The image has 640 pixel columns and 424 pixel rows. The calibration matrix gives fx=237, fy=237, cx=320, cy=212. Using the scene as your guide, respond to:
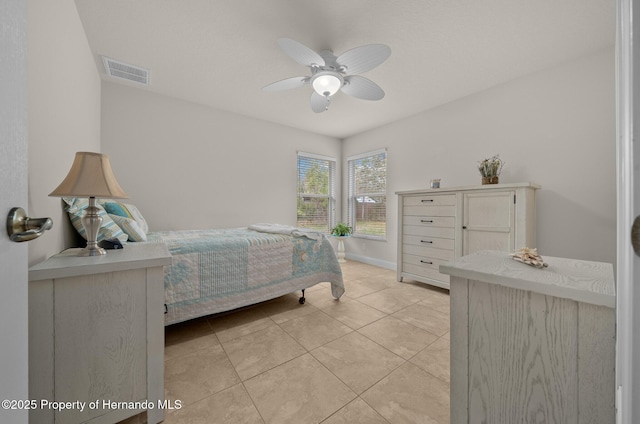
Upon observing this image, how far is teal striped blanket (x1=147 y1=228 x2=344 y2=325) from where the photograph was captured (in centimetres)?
182

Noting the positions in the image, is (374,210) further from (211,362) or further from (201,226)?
(211,362)

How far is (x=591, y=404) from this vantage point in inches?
25.0

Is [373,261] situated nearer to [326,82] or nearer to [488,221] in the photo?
[488,221]

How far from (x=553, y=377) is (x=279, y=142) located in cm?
408

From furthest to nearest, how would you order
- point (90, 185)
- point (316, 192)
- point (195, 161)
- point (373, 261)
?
point (316, 192)
point (373, 261)
point (195, 161)
point (90, 185)

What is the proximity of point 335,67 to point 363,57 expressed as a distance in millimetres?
283

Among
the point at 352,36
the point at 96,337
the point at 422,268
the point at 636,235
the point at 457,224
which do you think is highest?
the point at 352,36

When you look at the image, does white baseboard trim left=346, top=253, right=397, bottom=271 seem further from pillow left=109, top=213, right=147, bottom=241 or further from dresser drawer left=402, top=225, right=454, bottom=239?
pillow left=109, top=213, right=147, bottom=241

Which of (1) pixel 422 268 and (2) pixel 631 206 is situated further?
(1) pixel 422 268

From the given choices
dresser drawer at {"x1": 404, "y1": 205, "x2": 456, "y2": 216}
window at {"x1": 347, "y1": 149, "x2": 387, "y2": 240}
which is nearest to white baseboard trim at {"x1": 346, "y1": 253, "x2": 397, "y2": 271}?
window at {"x1": 347, "y1": 149, "x2": 387, "y2": 240}

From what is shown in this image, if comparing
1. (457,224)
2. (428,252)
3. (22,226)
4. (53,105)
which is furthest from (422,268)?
(53,105)

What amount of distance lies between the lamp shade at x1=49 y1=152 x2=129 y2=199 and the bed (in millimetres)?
490

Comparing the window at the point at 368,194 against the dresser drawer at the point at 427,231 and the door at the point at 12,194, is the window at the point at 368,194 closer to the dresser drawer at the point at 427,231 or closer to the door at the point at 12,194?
the dresser drawer at the point at 427,231

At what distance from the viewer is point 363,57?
1.83 metres
